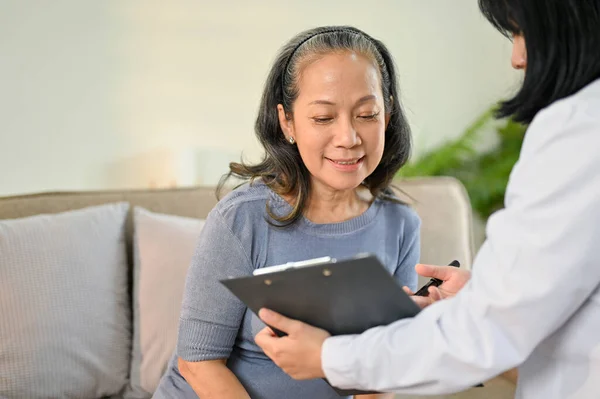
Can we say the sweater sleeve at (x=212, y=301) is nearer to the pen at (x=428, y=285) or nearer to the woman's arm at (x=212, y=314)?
the woman's arm at (x=212, y=314)

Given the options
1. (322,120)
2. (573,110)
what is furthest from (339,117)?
(573,110)

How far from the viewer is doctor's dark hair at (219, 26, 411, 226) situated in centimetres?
173

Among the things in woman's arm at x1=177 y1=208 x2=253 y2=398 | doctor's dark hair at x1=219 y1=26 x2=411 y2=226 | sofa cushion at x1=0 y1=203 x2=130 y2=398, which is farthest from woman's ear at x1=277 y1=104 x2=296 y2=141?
sofa cushion at x1=0 y1=203 x2=130 y2=398

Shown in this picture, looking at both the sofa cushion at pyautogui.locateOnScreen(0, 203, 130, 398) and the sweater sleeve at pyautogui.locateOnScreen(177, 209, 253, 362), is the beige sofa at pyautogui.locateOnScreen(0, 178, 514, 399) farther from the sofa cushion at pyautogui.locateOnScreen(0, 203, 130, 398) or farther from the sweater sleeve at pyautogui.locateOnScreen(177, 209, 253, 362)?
the sweater sleeve at pyautogui.locateOnScreen(177, 209, 253, 362)

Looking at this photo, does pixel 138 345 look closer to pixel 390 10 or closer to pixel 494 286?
pixel 494 286

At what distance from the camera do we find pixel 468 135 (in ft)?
13.8

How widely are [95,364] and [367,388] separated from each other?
1224 millimetres


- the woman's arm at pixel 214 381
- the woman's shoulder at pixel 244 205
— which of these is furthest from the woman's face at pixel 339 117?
the woman's arm at pixel 214 381

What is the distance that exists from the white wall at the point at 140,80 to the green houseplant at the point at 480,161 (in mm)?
465

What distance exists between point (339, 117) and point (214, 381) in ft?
2.07

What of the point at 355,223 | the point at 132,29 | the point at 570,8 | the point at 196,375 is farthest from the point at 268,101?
the point at 132,29

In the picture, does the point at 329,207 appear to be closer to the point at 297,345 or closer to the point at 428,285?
the point at 428,285

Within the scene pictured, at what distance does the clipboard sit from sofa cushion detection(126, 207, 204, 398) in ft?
3.36

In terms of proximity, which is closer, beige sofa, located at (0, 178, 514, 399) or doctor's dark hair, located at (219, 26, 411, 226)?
doctor's dark hair, located at (219, 26, 411, 226)
